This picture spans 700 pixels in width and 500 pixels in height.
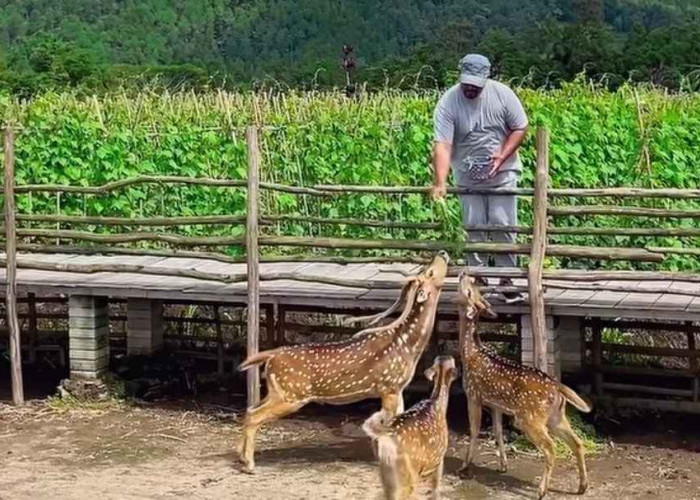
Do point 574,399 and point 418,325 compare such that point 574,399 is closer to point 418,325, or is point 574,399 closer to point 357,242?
point 418,325

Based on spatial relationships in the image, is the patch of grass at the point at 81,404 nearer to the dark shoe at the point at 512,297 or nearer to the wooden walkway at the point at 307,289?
the wooden walkway at the point at 307,289

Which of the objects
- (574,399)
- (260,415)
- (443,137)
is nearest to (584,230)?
(443,137)

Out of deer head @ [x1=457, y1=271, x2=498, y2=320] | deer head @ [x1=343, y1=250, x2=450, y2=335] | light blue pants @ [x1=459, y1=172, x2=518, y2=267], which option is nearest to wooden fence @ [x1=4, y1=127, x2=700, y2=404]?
light blue pants @ [x1=459, y1=172, x2=518, y2=267]

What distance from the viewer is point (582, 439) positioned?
363 inches

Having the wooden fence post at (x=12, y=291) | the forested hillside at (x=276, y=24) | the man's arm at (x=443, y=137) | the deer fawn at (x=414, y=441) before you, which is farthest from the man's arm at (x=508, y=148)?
the forested hillside at (x=276, y=24)

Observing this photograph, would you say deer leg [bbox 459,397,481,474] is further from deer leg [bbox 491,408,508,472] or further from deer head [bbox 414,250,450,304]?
deer head [bbox 414,250,450,304]

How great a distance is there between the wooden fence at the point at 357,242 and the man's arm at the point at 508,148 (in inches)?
7.8

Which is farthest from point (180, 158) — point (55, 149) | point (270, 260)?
point (270, 260)

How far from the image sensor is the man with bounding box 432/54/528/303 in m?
9.59

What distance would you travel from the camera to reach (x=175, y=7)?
8862cm

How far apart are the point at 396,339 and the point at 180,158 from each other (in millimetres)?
6015

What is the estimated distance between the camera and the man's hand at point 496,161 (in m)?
9.55

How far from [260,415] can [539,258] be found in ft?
6.79

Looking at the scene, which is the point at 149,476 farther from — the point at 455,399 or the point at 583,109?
the point at 583,109
